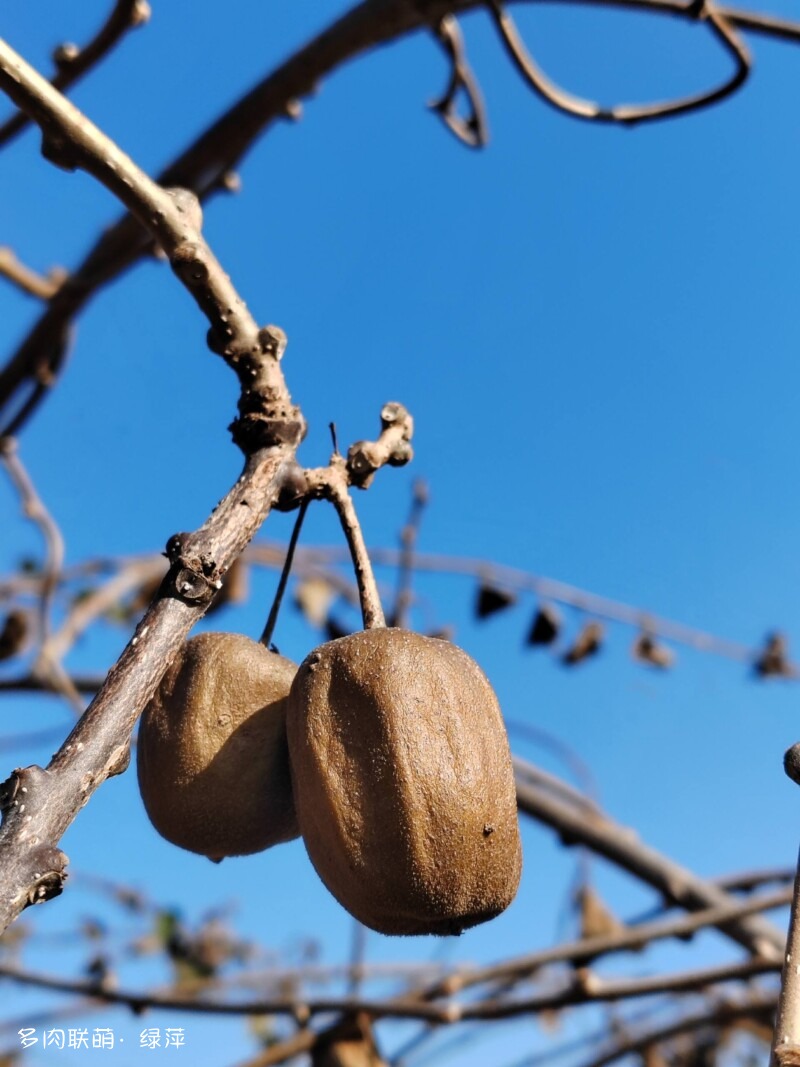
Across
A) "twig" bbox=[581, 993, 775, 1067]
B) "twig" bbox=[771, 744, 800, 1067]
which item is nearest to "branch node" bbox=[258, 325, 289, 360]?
"twig" bbox=[771, 744, 800, 1067]

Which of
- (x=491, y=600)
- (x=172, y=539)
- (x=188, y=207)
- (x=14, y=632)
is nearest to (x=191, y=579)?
(x=172, y=539)

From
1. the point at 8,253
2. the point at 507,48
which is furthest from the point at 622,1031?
the point at 8,253

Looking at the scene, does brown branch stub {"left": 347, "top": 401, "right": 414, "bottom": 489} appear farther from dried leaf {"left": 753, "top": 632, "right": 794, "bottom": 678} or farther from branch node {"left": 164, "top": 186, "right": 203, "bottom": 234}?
dried leaf {"left": 753, "top": 632, "right": 794, "bottom": 678}

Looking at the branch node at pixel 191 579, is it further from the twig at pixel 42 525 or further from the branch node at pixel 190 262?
the twig at pixel 42 525

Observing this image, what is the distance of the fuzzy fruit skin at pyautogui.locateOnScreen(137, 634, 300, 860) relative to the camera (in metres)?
1.36

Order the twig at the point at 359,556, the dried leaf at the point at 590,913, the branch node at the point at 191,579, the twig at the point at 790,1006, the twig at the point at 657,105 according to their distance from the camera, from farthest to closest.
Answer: the dried leaf at the point at 590,913 < the twig at the point at 657,105 < the twig at the point at 359,556 < the branch node at the point at 191,579 < the twig at the point at 790,1006

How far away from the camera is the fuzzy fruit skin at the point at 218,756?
4.47 feet

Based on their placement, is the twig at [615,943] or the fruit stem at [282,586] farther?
the twig at [615,943]

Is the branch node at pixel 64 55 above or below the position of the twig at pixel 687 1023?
above

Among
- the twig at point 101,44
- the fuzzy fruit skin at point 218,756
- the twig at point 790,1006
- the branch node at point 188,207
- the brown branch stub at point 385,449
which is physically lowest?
the twig at point 790,1006

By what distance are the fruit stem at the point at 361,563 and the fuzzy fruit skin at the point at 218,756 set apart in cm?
15

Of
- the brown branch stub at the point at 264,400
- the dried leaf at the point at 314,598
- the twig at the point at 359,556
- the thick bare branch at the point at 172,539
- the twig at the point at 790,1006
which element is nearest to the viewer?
the twig at the point at 790,1006

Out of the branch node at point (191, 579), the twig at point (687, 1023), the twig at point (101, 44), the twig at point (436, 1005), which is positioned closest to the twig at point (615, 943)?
the twig at point (436, 1005)

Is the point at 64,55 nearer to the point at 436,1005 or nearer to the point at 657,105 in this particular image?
the point at 657,105
